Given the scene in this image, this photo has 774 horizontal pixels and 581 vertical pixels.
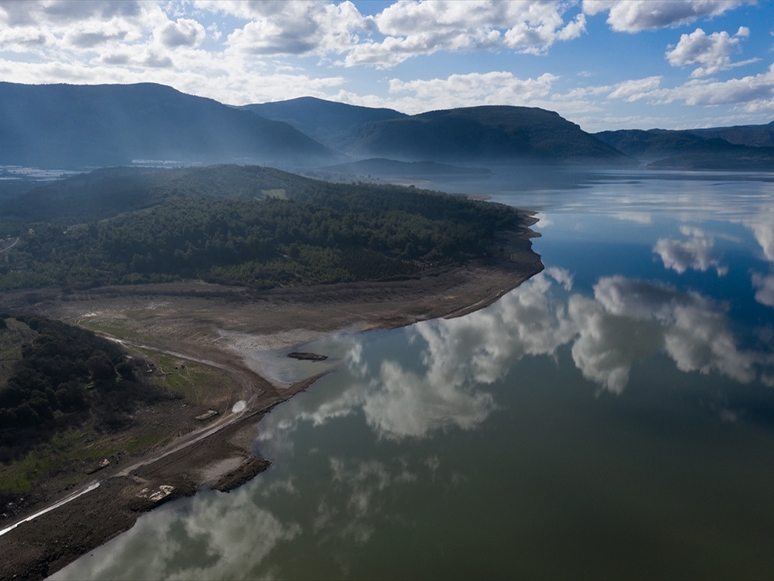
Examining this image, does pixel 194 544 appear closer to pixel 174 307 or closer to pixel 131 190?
pixel 174 307

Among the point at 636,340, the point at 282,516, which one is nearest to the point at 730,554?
the point at 282,516

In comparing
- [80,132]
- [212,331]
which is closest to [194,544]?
[212,331]

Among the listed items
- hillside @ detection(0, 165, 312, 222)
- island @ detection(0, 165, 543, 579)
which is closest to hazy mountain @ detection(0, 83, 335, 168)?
hillside @ detection(0, 165, 312, 222)

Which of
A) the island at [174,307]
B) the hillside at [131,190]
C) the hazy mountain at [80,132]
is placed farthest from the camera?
the hazy mountain at [80,132]

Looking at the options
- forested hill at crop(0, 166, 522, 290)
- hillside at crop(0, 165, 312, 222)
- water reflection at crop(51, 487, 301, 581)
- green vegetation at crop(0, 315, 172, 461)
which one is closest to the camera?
water reflection at crop(51, 487, 301, 581)

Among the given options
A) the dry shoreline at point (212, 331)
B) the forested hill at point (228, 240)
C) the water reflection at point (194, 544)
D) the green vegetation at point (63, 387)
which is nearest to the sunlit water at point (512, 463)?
the water reflection at point (194, 544)

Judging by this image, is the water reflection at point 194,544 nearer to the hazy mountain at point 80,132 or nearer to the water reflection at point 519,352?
the water reflection at point 519,352

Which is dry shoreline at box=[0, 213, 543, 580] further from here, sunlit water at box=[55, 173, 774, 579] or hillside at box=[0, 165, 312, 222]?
hillside at box=[0, 165, 312, 222]
